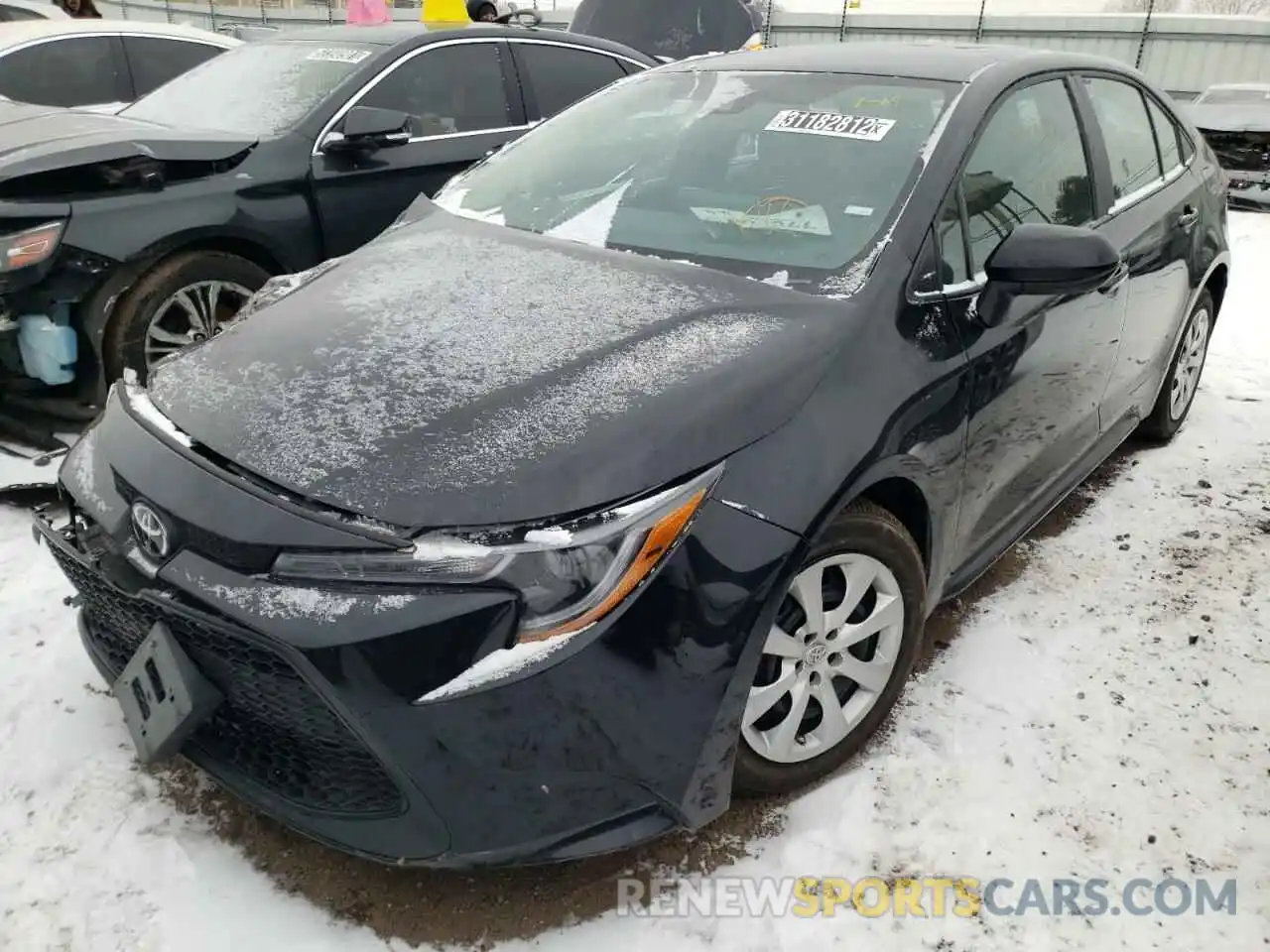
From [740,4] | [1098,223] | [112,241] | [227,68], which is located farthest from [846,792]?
[740,4]

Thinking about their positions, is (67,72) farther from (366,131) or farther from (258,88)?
(366,131)

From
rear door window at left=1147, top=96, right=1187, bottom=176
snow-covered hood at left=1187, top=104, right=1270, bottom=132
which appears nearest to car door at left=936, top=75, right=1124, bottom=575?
rear door window at left=1147, top=96, right=1187, bottom=176

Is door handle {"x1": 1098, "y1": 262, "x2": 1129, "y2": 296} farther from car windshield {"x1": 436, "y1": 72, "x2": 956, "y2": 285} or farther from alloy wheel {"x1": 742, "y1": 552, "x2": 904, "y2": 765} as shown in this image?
alloy wheel {"x1": 742, "y1": 552, "x2": 904, "y2": 765}

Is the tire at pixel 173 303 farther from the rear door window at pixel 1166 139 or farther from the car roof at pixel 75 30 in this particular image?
the rear door window at pixel 1166 139

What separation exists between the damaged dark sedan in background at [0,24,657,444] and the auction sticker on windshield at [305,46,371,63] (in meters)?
0.01

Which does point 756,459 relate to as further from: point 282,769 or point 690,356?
point 282,769

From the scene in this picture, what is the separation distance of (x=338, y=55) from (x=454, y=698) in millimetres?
3895

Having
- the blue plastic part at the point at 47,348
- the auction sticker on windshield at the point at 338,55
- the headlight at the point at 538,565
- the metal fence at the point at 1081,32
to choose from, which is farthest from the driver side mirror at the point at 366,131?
the metal fence at the point at 1081,32

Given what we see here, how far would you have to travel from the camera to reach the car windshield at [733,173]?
2361mm

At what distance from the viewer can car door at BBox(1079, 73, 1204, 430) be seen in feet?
10.4

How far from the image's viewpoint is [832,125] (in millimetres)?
2594

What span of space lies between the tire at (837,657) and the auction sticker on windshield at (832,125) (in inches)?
40.9

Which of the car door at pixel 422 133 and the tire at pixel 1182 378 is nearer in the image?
the tire at pixel 1182 378

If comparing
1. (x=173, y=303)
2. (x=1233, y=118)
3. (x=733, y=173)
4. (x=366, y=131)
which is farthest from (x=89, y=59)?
(x=1233, y=118)
